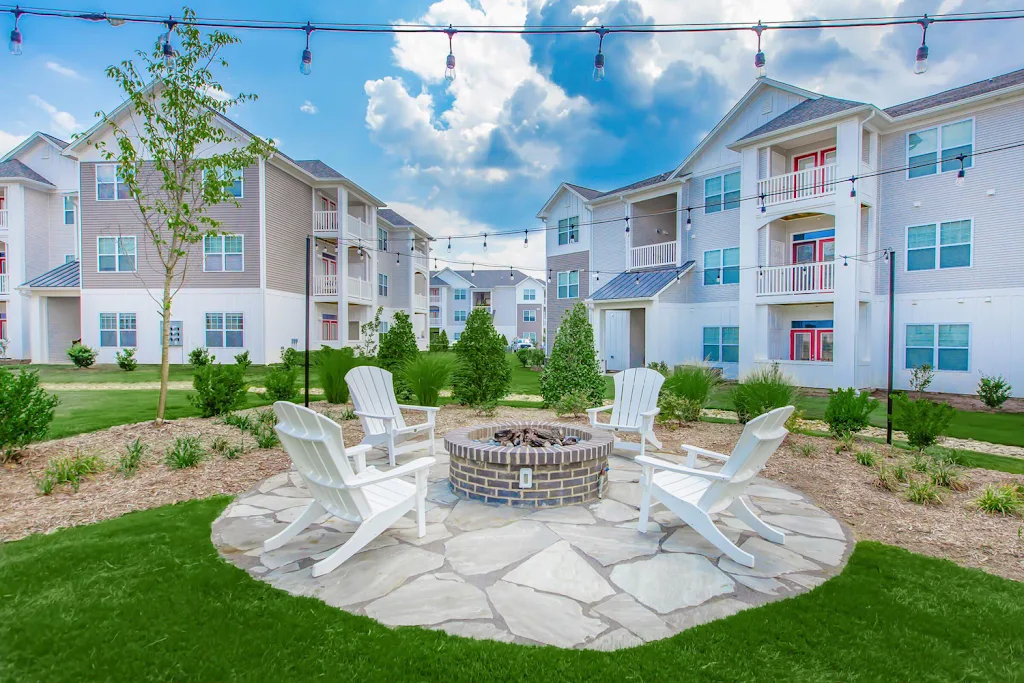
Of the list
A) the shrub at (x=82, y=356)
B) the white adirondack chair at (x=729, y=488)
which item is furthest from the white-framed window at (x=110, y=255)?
the white adirondack chair at (x=729, y=488)

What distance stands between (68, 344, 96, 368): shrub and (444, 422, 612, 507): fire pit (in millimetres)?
20021

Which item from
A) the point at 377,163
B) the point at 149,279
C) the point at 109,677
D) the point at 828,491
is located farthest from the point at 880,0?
the point at 149,279

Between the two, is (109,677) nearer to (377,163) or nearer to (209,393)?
(209,393)

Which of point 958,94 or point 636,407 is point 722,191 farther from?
point 636,407

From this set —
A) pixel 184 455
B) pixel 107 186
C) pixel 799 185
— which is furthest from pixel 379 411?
pixel 107 186

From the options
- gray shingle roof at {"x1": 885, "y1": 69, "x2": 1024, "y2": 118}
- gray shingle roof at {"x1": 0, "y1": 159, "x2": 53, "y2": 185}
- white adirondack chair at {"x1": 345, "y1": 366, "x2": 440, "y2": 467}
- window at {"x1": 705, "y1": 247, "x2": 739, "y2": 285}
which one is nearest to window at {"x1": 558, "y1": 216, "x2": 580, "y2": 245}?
window at {"x1": 705, "y1": 247, "x2": 739, "y2": 285}

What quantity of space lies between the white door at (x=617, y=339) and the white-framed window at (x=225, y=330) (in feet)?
47.3

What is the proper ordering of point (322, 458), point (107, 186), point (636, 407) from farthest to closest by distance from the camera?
point (107, 186) → point (636, 407) → point (322, 458)

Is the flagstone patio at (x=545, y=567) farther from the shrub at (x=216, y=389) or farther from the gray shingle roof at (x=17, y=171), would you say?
the gray shingle roof at (x=17, y=171)

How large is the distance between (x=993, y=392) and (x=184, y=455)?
15452 mm

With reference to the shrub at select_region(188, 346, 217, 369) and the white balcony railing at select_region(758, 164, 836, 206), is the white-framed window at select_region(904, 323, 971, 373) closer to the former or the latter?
the white balcony railing at select_region(758, 164, 836, 206)

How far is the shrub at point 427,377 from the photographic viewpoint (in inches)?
357

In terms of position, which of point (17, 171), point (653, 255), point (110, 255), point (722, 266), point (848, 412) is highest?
point (17, 171)

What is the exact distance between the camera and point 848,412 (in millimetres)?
7156
